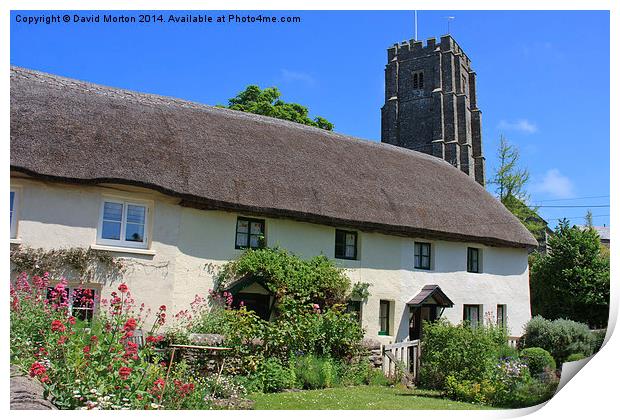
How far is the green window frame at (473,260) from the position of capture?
16562 millimetres

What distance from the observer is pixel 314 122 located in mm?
26844

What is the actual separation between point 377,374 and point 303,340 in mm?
1940

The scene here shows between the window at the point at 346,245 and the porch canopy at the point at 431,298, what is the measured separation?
227cm

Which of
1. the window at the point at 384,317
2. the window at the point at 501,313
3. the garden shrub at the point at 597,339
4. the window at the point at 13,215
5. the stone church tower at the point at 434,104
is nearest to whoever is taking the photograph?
the window at the point at 13,215

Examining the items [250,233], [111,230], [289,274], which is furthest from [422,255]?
[111,230]

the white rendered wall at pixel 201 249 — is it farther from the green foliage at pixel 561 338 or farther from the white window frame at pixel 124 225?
the green foliage at pixel 561 338

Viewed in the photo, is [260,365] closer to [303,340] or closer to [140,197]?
[303,340]

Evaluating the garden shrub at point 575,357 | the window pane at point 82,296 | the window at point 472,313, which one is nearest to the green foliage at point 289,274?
the window pane at point 82,296

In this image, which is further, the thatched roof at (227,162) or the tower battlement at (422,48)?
the tower battlement at (422,48)

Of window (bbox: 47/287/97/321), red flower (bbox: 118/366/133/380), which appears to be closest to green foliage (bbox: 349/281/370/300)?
window (bbox: 47/287/97/321)

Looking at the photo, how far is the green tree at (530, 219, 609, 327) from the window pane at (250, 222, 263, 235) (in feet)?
33.8

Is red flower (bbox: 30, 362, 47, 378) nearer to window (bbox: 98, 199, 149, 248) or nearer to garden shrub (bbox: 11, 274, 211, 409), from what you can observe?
garden shrub (bbox: 11, 274, 211, 409)

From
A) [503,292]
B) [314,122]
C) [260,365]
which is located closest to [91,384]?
[260,365]

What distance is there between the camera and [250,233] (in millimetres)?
12492
